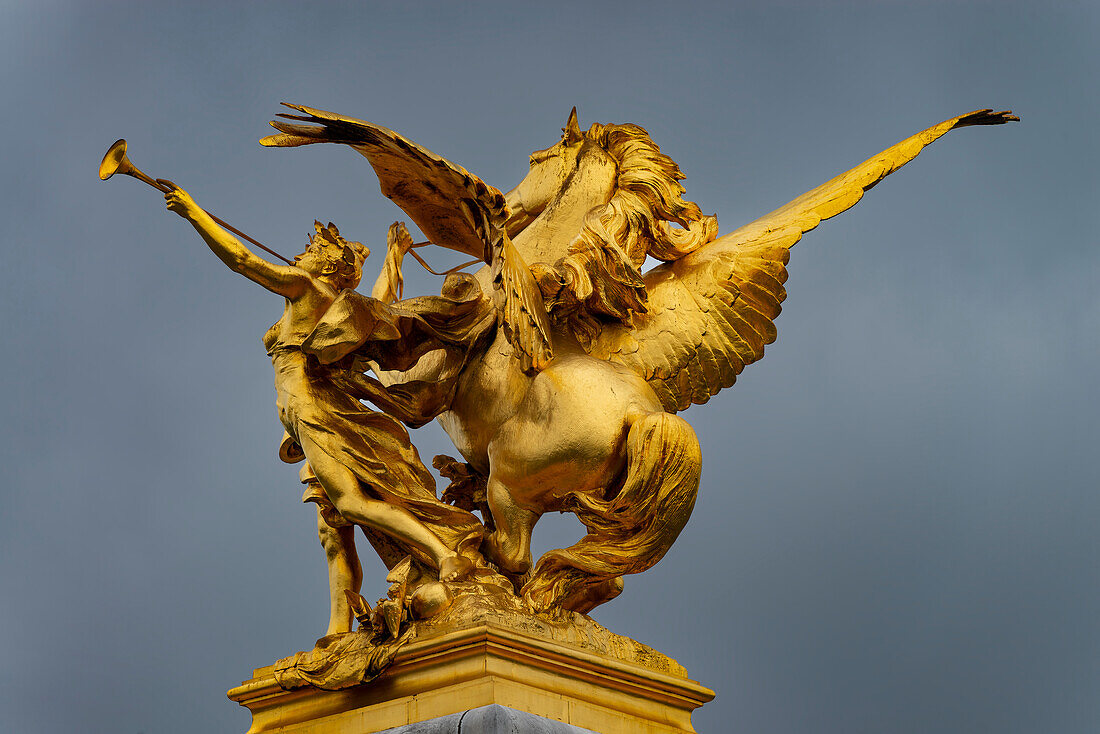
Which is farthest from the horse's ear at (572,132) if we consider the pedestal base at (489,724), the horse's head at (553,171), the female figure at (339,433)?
the pedestal base at (489,724)

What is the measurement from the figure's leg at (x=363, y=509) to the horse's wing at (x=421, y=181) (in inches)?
40.3

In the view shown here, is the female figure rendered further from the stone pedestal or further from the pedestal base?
the pedestal base

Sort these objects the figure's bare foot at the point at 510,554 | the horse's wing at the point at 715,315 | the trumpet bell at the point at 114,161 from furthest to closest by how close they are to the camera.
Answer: the horse's wing at the point at 715,315 < the figure's bare foot at the point at 510,554 < the trumpet bell at the point at 114,161

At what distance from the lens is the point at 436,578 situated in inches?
243

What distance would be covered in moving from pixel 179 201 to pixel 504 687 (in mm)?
2212

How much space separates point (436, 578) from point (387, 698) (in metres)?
0.55

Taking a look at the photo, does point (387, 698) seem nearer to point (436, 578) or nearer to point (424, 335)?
point (436, 578)

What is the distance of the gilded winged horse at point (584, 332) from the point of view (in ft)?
20.1

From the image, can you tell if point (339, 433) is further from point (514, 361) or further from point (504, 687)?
point (504, 687)

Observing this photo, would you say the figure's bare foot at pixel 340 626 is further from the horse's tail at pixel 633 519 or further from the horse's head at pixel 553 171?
the horse's head at pixel 553 171

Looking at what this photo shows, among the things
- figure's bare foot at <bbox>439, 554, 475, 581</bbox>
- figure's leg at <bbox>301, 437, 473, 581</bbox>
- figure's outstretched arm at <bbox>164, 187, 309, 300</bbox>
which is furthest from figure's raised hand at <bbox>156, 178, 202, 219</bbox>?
figure's bare foot at <bbox>439, 554, 475, 581</bbox>

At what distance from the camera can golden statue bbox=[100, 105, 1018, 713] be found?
6113mm

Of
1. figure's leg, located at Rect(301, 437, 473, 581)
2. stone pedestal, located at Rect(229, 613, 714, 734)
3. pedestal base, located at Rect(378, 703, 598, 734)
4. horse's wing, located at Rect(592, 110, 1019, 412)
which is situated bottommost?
pedestal base, located at Rect(378, 703, 598, 734)

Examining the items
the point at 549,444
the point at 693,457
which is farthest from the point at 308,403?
the point at 693,457
